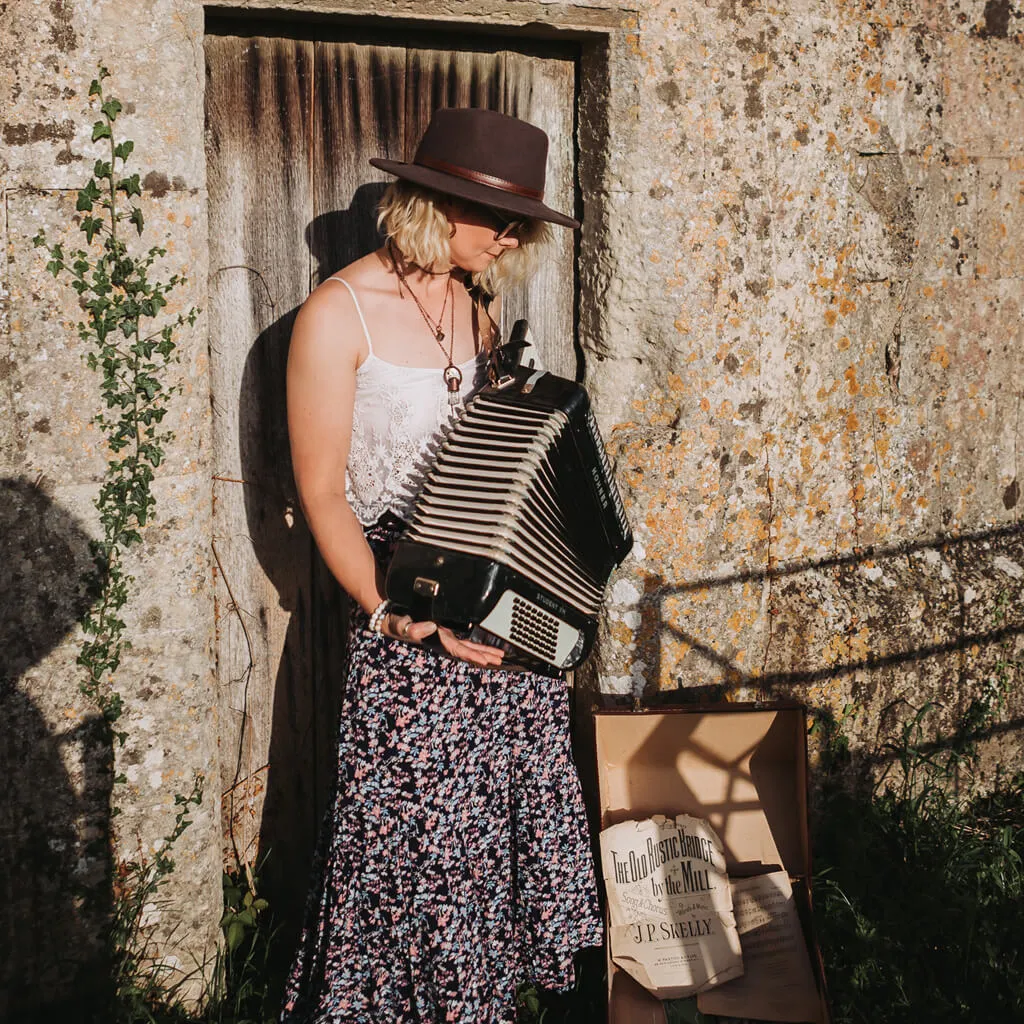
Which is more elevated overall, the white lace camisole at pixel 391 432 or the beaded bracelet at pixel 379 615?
the white lace camisole at pixel 391 432

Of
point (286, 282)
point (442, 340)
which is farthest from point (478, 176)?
point (286, 282)

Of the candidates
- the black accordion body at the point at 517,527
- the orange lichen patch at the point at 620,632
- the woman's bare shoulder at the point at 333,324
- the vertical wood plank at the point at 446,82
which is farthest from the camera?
the orange lichen patch at the point at 620,632

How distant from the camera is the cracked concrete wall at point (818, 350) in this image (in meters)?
2.47

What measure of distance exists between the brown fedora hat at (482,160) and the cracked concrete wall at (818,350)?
0.53 meters

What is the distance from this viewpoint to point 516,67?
8.11 ft

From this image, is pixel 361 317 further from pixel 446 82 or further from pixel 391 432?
pixel 446 82

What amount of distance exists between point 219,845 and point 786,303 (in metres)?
2.15

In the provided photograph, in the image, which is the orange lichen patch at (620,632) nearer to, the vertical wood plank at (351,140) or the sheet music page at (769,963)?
the sheet music page at (769,963)

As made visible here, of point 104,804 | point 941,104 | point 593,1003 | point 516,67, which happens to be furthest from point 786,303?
point 104,804

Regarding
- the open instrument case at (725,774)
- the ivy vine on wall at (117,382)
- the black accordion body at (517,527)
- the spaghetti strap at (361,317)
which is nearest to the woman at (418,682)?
the spaghetti strap at (361,317)

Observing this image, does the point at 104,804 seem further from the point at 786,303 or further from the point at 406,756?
the point at 786,303

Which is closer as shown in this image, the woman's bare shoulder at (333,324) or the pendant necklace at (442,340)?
the woman's bare shoulder at (333,324)

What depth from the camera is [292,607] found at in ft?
8.54

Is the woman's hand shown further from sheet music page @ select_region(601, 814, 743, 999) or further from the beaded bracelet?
sheet music page @ select_region(601, 814, 743, 999)
